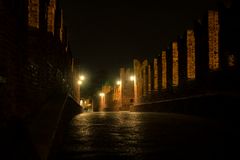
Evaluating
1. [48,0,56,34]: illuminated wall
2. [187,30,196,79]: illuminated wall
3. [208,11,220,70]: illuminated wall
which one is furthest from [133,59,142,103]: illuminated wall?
[48,0,56,34]: illuminated wall

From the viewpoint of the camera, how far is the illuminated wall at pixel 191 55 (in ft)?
59.2

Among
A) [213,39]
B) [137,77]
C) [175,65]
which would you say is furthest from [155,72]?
[213,39]

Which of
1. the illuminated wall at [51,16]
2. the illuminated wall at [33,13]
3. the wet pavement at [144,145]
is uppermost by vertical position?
the illuminated wall at [51,16]

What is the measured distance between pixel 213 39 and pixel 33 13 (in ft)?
27.4

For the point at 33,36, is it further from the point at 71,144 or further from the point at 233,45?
the point at 233,45

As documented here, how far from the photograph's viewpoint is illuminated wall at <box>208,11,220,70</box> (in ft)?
49.6

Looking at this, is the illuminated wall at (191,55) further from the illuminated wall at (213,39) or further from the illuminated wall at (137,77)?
the illuminated wall at (137,77)

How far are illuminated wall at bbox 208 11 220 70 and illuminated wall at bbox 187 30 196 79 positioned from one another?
278 centimetres

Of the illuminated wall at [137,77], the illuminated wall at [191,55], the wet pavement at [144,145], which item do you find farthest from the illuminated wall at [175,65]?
the illuminated wall at [137,77]

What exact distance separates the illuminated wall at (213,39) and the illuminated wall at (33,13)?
8069 millimetres

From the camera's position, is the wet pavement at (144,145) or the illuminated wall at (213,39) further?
the illuminated wall at (213,39)

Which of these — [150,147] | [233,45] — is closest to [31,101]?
[150,147]

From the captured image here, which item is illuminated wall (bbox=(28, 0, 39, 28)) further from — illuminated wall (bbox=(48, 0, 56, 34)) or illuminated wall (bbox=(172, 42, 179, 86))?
illuminated wall (bbox=(172, 42, 179, 86))

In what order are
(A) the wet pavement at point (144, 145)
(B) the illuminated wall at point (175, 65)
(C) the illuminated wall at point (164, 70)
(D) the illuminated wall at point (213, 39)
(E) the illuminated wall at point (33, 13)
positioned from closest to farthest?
(A) the wet pavement at point (144, 145)
(E) the illuminated wall at point (33, 13)
(D) the illuminated wall at point (213, 39)
(B) the illuminated wall at point (175, 65)
(C) the illuminated wall at point (164, 70)
